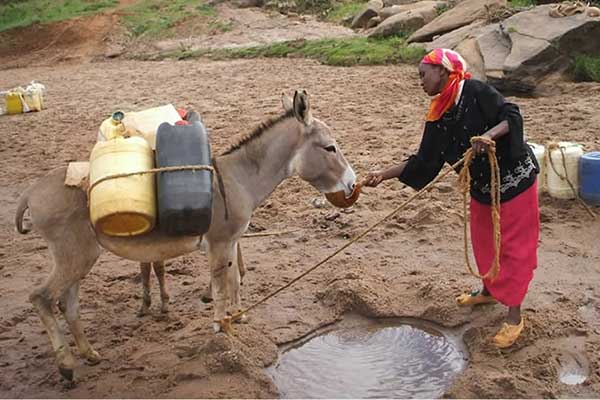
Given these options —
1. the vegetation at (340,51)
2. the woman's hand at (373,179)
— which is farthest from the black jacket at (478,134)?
the vegetation at (340,51)

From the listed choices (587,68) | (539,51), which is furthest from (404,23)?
(587,68)

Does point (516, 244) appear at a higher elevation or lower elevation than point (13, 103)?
higher

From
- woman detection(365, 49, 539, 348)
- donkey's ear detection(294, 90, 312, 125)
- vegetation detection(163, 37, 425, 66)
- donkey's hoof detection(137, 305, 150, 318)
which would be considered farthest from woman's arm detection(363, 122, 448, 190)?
vegetation detection(163, 37, 425, 66)

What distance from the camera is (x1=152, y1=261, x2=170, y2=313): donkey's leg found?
5375mm

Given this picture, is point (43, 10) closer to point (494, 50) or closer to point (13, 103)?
point (13, 103)

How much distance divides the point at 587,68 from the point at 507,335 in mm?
7813

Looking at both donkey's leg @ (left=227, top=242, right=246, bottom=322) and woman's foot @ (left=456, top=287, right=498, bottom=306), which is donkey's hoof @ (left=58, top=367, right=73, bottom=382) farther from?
woman's foot @ (left=456, top=287, right=498, bottom=306)

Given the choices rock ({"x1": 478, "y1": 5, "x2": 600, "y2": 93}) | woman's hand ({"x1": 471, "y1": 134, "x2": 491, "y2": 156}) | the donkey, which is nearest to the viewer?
woman's hand ({"x1": 471, "y1": 134, "x2": 491, "y2": 156})

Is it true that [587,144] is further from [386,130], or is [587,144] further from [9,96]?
[9,96]

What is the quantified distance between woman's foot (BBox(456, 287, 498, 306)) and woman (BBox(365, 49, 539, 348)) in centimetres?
36

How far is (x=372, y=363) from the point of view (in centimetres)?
471

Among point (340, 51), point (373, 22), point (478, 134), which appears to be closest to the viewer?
point (478, 134)

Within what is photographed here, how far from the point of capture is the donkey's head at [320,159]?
15.5ft

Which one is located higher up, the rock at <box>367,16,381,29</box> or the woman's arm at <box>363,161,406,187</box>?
the woman's arm at <box>363,161,406,187</box>
